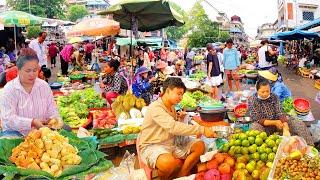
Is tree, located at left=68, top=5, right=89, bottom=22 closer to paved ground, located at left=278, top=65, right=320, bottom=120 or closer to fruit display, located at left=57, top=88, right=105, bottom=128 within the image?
paved ground, located at left=278, top=65, right=320, bottom=120

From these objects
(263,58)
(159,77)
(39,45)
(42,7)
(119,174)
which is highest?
(42,7)

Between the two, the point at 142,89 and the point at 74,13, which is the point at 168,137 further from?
the point at 74,13

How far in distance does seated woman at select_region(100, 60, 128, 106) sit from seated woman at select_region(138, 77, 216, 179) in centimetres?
341

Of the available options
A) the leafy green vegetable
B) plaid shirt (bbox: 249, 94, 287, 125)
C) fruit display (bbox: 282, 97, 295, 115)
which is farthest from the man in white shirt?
plaid shirt (bbox: 249, 94, 287, 125)

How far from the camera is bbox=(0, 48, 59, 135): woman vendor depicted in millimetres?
3670

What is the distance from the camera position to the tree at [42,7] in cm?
4912

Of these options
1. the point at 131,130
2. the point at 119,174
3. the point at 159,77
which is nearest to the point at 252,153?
the point at 119,174

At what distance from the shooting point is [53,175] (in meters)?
3.08

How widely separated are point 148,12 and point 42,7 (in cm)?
4572

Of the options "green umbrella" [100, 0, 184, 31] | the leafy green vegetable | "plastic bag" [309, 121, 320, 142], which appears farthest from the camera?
the leafy green vegetable

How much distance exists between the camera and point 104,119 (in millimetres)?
6656

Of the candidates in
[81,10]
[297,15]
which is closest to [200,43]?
[297,15]

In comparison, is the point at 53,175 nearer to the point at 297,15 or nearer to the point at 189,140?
the point at 189,140

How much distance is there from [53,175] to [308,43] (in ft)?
94.5
